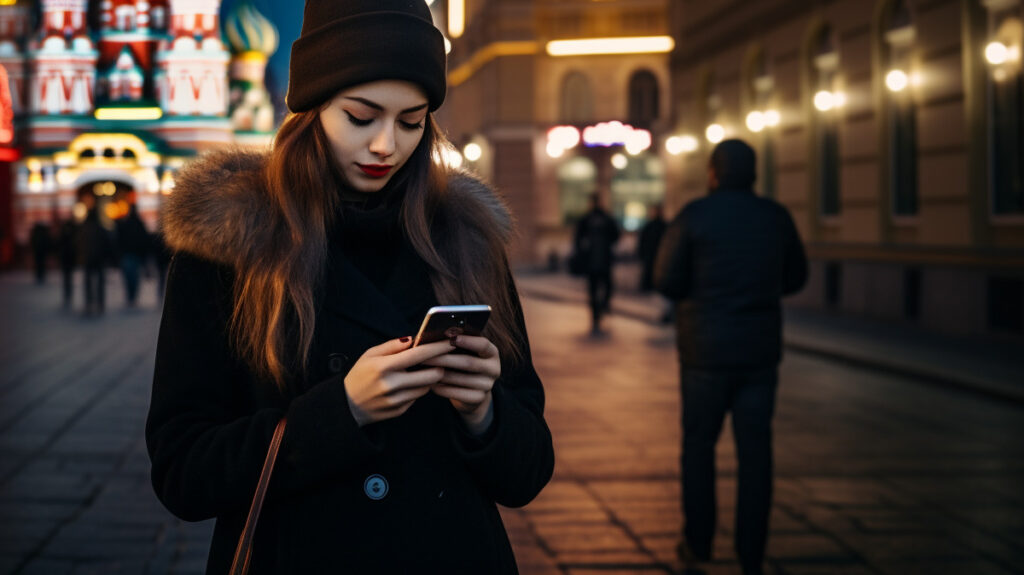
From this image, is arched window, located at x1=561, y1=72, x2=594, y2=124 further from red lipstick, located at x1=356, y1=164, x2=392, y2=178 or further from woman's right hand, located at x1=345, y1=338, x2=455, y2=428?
woman's right hand, located at x1=345, y1=338, x2=455, y2=428

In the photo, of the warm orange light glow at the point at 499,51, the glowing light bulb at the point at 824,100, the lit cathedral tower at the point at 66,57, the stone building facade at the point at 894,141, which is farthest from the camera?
the warm orange light glow at the point at 499,51

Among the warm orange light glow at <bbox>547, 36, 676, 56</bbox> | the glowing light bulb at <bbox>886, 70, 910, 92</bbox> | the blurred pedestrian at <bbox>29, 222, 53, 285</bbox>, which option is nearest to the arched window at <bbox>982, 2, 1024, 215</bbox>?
the glowing light bulb at <bbox>886, 70, 910, 92</bbox>

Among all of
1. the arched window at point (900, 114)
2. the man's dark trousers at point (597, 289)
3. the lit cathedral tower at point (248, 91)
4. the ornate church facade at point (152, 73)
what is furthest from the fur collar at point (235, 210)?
the arched window at point (900, 114)

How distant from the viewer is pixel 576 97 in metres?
44.6

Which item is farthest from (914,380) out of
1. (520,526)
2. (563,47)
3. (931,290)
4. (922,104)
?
(563,47)

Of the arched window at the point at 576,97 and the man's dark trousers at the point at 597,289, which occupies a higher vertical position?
the arched window at the point at 576,97

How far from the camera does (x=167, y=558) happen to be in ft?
18.2

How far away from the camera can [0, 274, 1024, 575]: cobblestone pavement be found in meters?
5.60

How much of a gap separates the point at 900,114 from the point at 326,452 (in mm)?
17256

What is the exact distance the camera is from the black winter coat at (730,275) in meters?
5.40

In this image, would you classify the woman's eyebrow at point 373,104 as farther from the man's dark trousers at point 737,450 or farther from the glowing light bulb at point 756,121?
the glowing light bulb at point 756,121

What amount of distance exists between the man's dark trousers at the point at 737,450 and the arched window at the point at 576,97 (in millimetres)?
39398

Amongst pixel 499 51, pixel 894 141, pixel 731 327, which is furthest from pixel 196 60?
pixel 499 51

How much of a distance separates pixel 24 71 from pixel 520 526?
16316 mm
